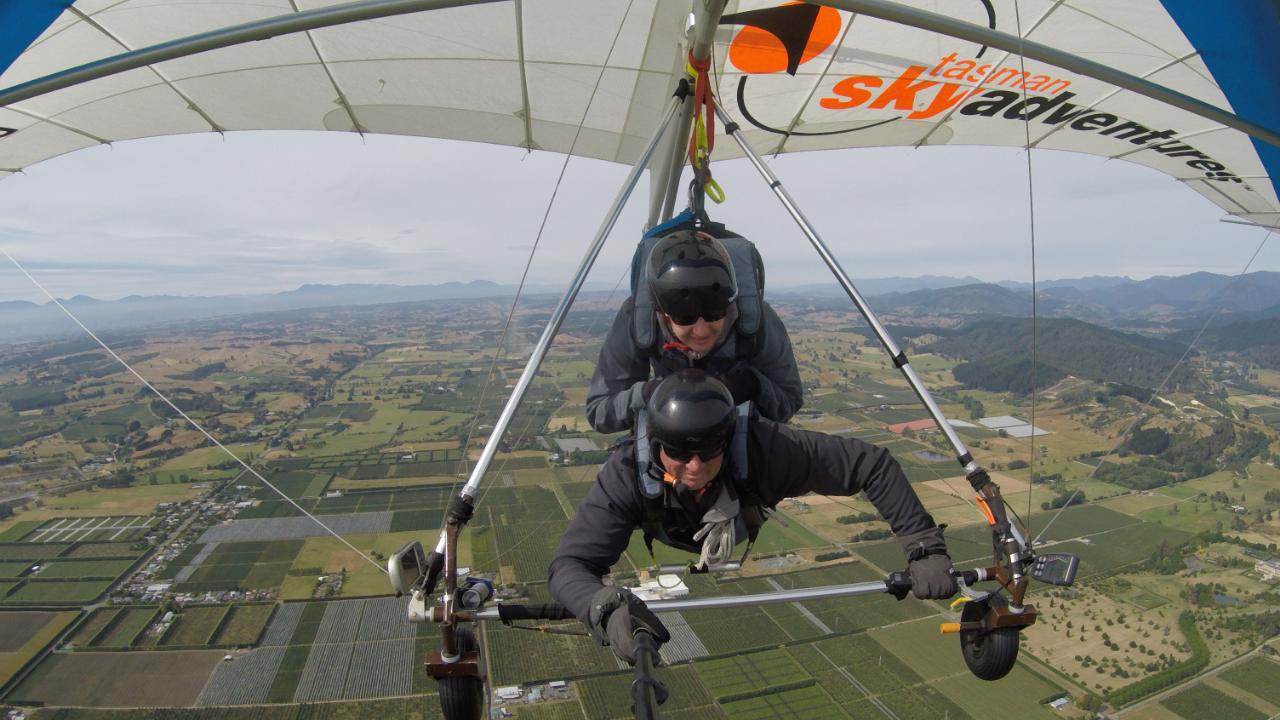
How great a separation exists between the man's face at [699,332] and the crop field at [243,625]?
23968 mm

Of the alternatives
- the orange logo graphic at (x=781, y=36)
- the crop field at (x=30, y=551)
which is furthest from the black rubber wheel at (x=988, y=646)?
the crop field at (x=30, y=551)

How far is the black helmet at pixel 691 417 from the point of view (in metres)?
2.18

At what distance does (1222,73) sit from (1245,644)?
2829 centimetres

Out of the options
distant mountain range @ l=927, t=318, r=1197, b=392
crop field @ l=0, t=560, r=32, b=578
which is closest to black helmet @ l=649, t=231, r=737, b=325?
crop field @ l=0, t=560, r=32, b=578

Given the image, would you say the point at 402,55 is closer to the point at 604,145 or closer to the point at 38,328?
the point at 604,145

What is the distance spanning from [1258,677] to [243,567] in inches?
1406

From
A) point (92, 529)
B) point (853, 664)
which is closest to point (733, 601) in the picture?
point (853, 664)

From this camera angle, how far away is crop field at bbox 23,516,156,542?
28.6 metres

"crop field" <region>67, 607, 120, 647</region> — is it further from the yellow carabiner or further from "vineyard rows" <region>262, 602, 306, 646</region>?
the yellow carabiner

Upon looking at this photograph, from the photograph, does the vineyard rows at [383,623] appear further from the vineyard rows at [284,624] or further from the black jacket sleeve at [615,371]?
the black jacket sleeve at [615,371]

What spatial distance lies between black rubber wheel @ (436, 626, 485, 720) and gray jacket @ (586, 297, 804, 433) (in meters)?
1.05

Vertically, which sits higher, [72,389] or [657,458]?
[657,458]

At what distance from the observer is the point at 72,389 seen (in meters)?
48.0

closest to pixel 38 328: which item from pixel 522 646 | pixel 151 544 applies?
pixel 151 544
